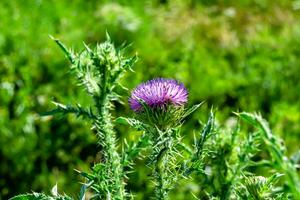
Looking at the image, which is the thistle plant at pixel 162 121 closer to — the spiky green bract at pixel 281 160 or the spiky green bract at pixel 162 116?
the spiky green bract at pixel 162 116

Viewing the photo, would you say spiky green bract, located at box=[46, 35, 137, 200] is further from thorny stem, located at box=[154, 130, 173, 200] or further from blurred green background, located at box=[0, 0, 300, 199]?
blurred green background, located at box=[0, 0, 300, 199]

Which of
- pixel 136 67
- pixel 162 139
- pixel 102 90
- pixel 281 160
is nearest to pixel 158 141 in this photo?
pixel 162 139

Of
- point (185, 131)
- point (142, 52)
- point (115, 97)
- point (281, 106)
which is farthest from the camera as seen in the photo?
point (142, 52)

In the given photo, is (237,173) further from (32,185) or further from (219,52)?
(219,52)

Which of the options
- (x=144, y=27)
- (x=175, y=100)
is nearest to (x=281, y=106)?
(x=144, y=27)

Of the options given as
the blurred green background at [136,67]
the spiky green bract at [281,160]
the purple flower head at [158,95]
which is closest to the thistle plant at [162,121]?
the purple flower head at [158,95]
